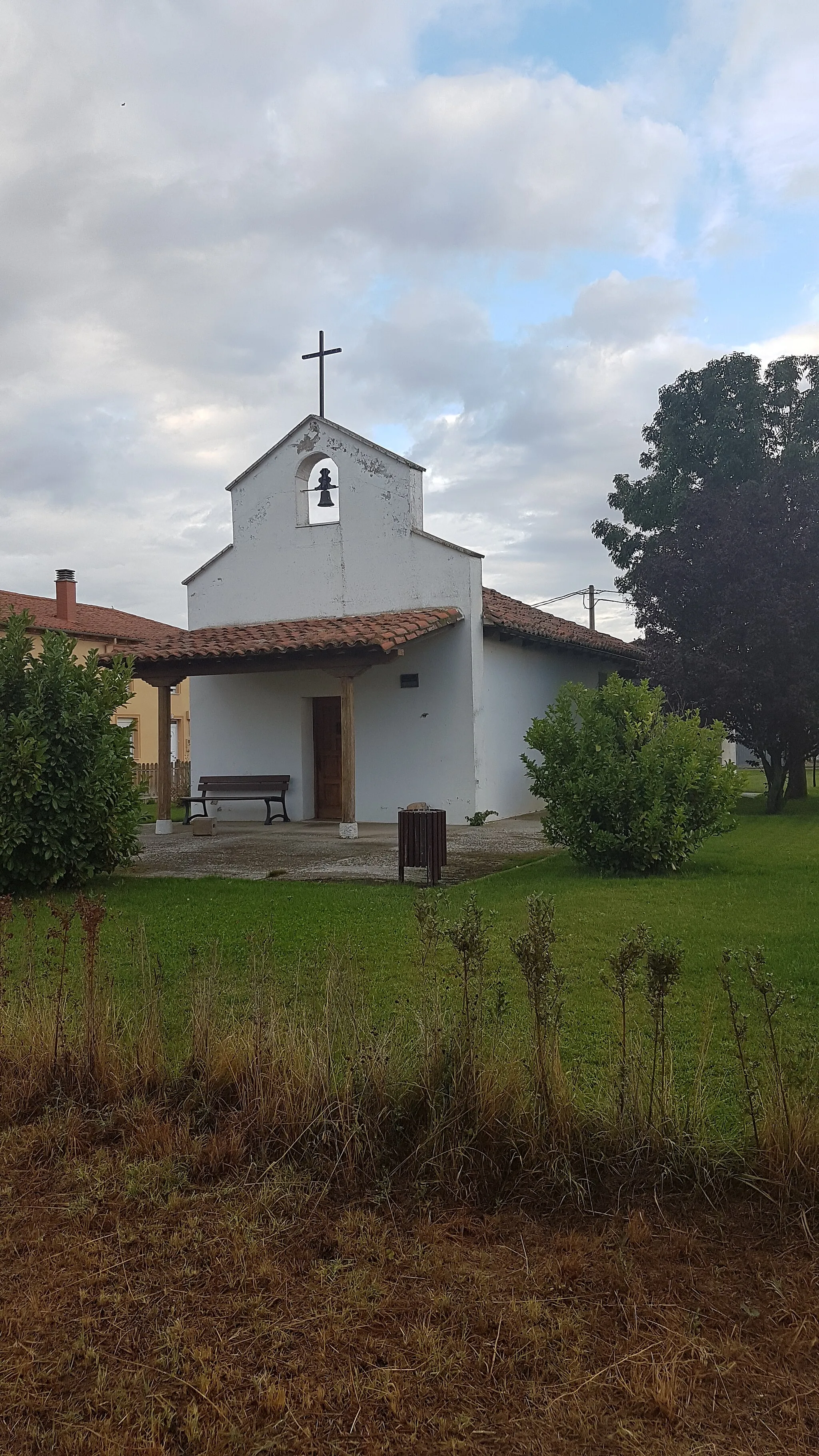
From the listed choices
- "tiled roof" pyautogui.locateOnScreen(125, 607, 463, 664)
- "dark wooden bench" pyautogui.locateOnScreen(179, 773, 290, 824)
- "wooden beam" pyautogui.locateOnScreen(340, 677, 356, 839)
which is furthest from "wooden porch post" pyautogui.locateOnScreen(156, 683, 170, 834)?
"wooden beam" pyautogui.locateOnScreen(340, 677, 356, 839)

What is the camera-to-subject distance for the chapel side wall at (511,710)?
55.9 ft

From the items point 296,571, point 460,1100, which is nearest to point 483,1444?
point 460,1100

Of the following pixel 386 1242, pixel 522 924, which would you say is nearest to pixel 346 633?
pixel 522 924

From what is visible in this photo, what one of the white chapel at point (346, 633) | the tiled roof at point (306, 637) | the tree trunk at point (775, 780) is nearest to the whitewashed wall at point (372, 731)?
the white chapel at point (346, 633)

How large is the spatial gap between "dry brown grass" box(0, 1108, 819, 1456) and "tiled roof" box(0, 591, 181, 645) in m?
25.9

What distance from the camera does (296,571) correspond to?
1778 cm

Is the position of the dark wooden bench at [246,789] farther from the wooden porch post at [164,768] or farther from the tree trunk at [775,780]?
the tree trunk at [775,780]

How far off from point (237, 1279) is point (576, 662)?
18.9 meters

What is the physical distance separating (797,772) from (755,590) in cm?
519

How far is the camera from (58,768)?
10.0 meters

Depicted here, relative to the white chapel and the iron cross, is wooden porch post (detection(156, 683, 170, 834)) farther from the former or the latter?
the iron cross

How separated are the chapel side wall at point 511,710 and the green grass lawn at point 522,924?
4.95 m

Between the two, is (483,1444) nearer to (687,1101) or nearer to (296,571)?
(687,1101)

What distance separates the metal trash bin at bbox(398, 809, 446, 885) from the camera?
10.2 meters
